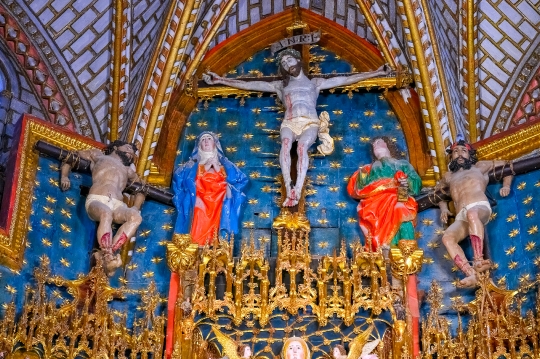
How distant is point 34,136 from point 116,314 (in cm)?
317

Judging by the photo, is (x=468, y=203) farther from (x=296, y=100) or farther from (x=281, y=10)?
(x=281, y=10)

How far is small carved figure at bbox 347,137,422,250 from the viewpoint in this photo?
15.1 metres

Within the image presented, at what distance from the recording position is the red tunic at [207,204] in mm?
15164

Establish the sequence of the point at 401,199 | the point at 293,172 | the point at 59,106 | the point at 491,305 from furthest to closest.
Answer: the point at 59,106, the point at 293,172, the point at 401,199, the point at 491,305

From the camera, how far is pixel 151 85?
56.4ft

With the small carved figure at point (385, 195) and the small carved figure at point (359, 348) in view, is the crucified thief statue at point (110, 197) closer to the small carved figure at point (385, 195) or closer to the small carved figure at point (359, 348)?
the small carved figure at point (385, 195)

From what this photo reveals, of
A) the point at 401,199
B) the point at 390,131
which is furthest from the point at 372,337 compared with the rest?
the point at 390,131

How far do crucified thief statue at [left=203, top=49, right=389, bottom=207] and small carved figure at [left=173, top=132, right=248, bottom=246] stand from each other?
767mm

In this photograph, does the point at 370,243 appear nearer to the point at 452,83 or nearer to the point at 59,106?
the point at 452,83

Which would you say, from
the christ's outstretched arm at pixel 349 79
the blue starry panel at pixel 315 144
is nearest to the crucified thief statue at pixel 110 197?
the blue starry panel at pixel 315 144

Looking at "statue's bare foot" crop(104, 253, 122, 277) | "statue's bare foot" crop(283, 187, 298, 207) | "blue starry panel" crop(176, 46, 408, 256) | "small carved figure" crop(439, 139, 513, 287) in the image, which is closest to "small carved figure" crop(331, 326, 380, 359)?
"small carved figure" crop(439, 139, 513, 287)

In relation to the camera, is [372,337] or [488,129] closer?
[372,337]

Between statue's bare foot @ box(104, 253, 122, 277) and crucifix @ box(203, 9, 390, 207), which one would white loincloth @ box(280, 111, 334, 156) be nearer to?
crucifix @ box(203, 9, 390, 207)

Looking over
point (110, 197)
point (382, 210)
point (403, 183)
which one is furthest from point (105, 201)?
point (403, 183)
